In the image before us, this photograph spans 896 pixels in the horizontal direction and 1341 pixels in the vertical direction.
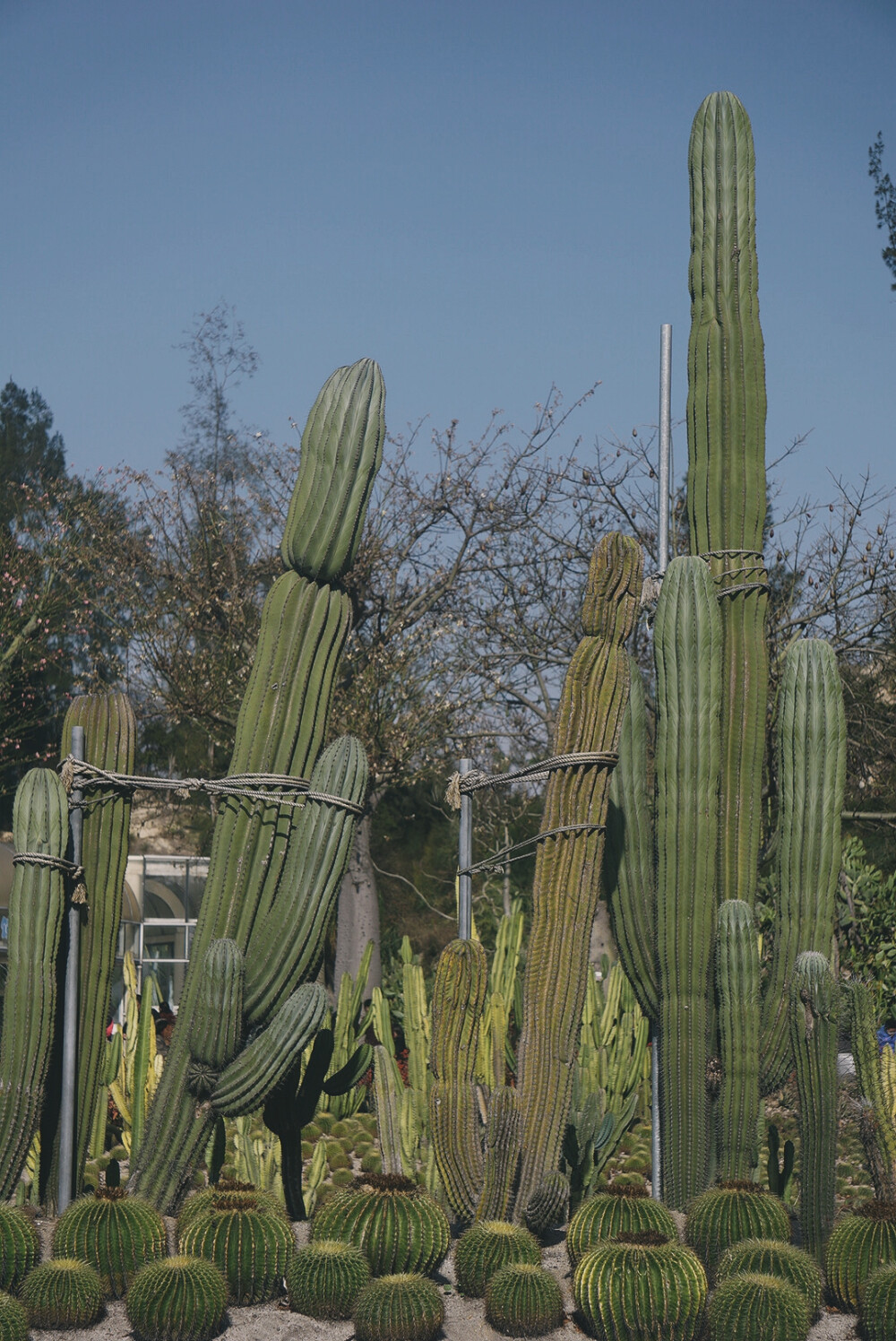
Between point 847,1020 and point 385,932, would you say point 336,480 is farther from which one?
point 385,932

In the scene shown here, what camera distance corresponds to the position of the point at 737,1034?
17.6ft

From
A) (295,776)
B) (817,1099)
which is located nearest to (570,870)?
(295,776)

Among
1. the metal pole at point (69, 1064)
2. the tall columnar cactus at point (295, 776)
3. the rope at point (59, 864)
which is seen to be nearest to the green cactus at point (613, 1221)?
the tall columnar cactus at point (295, 776)

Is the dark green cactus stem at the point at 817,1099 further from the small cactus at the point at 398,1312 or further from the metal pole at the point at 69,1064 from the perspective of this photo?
the metal pole at the point at 69,1064

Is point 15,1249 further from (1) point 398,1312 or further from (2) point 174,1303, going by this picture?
A: (1) point 398,1312

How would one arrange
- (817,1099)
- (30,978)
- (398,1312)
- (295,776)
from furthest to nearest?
1. (295,776)
2. (30,978)
3. (817,1099)
4. (398,1312)

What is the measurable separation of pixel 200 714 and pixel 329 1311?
9.91 metres

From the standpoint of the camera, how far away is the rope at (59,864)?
17.0ft

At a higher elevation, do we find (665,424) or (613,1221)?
(665,424)

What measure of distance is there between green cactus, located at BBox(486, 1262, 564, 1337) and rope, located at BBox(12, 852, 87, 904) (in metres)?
2.24

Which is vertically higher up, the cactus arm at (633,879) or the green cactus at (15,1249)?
the cactus arm at (633,879)

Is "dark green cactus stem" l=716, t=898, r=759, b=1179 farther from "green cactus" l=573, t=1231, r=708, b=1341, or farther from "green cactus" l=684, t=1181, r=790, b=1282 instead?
"green cactus" l=573, t=1231, r=708, b=1341

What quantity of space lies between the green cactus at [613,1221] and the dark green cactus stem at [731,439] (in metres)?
1.43

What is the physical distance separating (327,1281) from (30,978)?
168 cm
